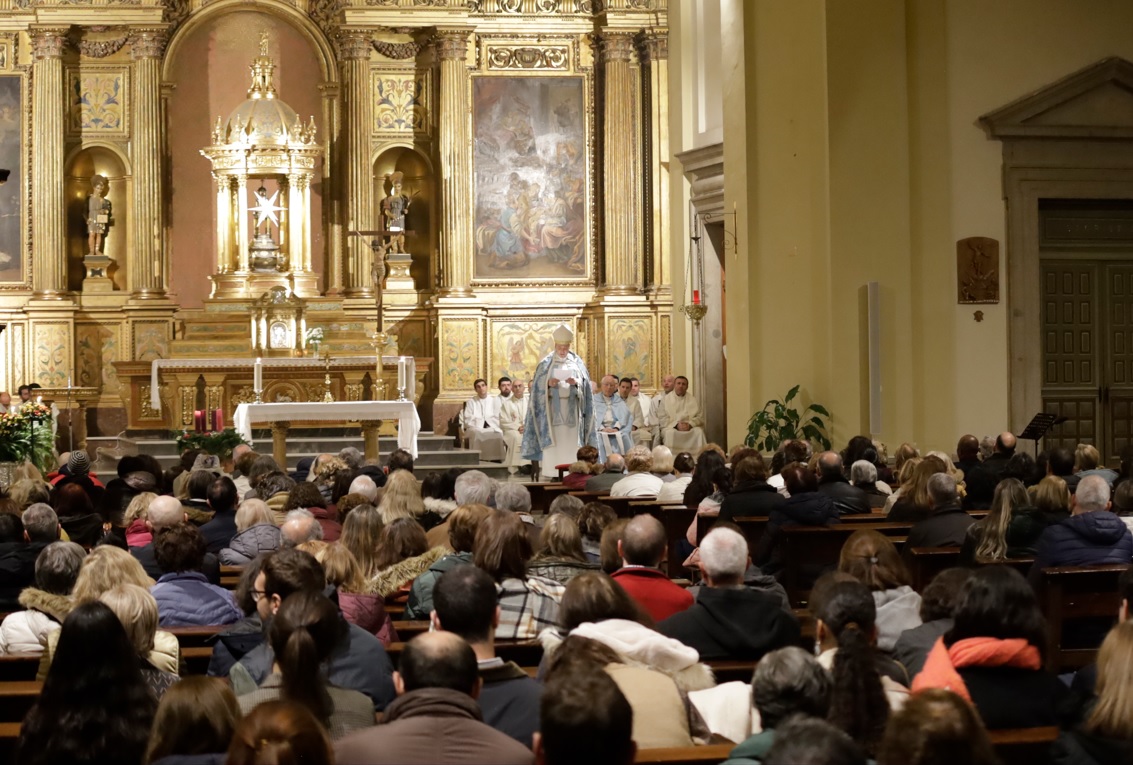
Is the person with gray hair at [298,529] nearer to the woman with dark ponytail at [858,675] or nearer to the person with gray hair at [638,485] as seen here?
the woman with dark ponytail at [858,675]

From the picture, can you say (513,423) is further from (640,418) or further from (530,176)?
(530,176)

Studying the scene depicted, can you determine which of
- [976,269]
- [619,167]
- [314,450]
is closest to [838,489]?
[976,269]

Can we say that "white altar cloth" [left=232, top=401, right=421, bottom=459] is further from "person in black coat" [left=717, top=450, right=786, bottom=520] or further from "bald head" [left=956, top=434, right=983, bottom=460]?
"person in black coat" [left=717, top=450, right=786, bottom=520]

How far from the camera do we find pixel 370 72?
20547 mm

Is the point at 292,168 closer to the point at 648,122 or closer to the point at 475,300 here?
the point at 475,300

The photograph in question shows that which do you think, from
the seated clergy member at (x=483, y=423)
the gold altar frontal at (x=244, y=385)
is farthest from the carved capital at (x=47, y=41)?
the seated clergy member at (x=483, y=423)

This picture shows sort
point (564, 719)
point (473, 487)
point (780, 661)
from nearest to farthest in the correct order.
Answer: point (564, 719) → point (780, 661) → point (473, 487)

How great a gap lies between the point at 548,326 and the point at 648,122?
9.68 feet

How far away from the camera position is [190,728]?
3.56m

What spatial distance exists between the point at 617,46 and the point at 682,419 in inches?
202

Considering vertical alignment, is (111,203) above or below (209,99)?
below

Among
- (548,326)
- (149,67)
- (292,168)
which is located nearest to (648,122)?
(548,326)

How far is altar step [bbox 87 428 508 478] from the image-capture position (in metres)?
17.8

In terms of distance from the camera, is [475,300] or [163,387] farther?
[475,300]
